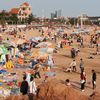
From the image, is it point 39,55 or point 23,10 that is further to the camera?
point 23,10

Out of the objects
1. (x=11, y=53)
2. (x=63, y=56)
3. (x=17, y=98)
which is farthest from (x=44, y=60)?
(x=17, y=98)

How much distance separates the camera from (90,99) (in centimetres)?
890

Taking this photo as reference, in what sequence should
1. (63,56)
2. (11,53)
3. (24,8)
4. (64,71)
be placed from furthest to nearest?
(24,8)
(63,56)
(11,53)
(64,71)

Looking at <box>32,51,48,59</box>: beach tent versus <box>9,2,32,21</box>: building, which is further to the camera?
<box>9,2,32,21</box>: building

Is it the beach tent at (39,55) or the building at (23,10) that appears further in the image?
the building at (23,10)

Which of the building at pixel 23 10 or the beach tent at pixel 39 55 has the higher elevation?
the beach tent at pixel 39 55

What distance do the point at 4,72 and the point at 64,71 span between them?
13.0 feet

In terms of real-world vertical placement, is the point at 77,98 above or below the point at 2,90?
above

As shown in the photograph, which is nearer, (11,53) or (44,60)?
(44,60)

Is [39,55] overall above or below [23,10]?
above

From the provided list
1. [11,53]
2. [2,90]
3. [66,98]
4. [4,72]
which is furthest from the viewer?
[11,53]

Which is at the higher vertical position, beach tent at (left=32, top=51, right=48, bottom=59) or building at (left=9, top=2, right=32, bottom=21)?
beach tent at (left=32, top=51, right=48, bottom=59)

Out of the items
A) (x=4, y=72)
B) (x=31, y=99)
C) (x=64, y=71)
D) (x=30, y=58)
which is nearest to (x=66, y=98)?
(x=31, y=99)

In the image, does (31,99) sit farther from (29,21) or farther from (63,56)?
(29,21)
